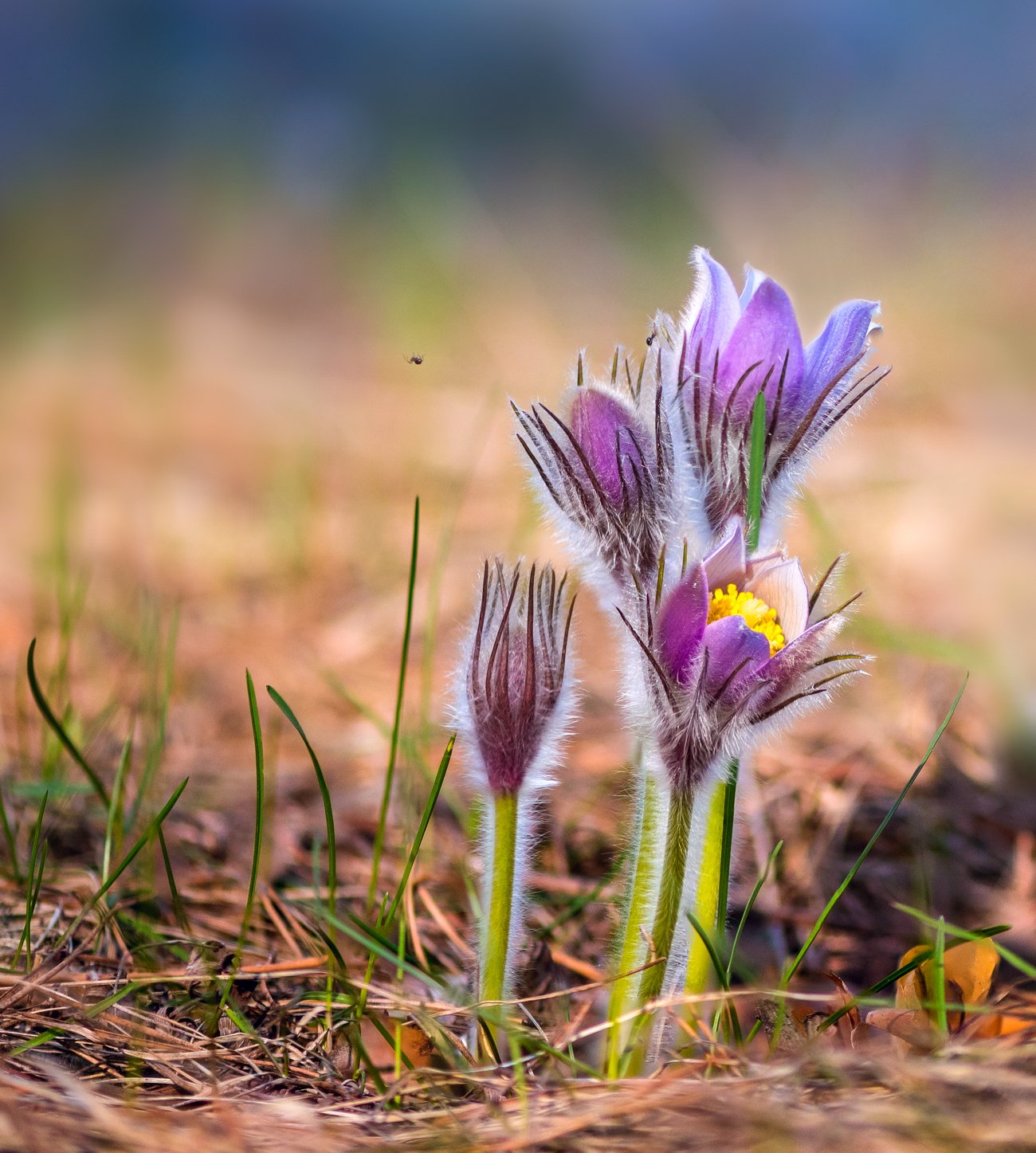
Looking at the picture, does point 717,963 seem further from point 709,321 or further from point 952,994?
point 709,321

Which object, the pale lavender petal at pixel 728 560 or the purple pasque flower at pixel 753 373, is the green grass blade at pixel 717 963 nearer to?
the pale lavender petal at pixel 728 560

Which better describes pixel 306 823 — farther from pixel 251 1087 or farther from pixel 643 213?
pixel 643 213

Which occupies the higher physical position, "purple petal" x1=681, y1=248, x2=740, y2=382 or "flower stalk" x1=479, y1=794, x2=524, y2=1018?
"purple petal" x1=681, y1=248, x2=740, y2=382

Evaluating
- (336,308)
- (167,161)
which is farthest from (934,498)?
(167,161)

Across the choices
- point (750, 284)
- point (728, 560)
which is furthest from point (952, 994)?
point (750, 284)

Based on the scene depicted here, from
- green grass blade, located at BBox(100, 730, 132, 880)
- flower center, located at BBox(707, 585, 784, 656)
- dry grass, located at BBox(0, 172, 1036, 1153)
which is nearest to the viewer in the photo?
dry grass, located at BBox(0, 172, 1036, 1153)

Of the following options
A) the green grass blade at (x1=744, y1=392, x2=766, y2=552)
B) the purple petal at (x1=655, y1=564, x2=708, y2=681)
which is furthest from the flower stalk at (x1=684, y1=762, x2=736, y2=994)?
the green grass blade at (x1=744, y1=392, x2=766, y2=552)

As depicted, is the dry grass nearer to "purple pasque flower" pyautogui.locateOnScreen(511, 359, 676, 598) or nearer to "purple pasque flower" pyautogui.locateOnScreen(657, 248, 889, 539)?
"purple pasque flower" pyautogui.locateOnScreen(511, 359, 676, 598)
